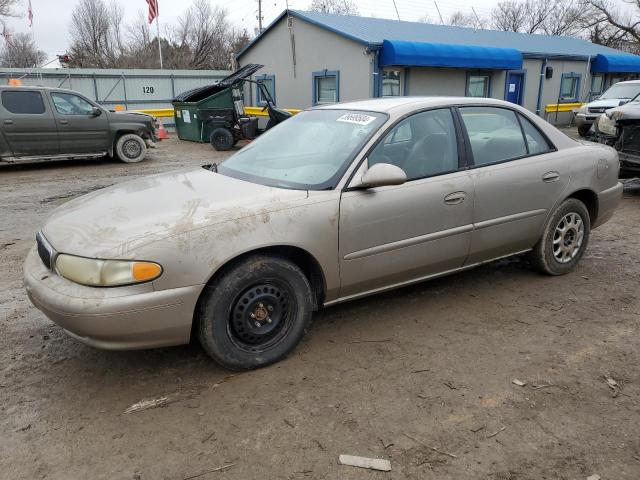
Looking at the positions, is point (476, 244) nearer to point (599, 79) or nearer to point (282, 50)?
point (282, 50)

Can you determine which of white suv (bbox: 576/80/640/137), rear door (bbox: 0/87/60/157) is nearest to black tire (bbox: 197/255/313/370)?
rear door (bbox: 0/87/60/157)

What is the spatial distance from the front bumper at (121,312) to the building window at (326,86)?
48.1 feet

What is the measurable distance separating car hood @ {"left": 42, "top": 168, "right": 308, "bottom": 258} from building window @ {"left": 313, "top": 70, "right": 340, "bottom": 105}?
13.9 m

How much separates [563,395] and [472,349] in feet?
2.06

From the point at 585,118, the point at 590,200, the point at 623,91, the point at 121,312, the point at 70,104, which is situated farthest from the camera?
the point at 623,91

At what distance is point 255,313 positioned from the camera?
3.05m

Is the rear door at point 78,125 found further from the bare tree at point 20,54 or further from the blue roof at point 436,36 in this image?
the bare tree at point 20,54

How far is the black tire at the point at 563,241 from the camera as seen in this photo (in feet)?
14.3

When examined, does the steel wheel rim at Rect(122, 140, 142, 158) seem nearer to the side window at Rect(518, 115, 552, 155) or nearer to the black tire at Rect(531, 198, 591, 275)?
the side window at Rect(518, 115, 552, 155)

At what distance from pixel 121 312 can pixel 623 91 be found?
724 inches

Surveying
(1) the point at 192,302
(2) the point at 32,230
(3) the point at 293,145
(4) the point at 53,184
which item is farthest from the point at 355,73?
(1) the point at 192,302

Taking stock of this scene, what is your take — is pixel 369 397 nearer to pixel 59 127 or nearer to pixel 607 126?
pixel 607 126

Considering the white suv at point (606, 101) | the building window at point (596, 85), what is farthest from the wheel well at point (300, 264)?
the building window at point (596, 85)

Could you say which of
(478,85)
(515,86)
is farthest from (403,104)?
(515,86)
